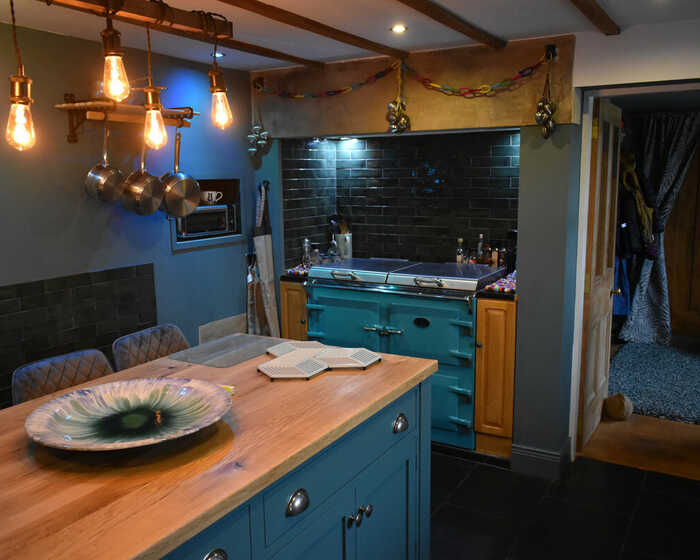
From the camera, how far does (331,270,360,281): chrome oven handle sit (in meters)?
4.35

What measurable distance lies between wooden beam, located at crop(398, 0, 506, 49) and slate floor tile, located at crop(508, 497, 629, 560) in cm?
246

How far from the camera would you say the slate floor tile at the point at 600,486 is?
3.51 m

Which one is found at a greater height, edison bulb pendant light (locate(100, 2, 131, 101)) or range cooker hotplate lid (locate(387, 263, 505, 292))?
edison bulb pendant light (locate(100, 2, 131, 101))

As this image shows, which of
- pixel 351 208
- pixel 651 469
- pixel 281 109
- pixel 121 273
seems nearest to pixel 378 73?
pixel 281 109

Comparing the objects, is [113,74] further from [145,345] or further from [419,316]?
[419,316]

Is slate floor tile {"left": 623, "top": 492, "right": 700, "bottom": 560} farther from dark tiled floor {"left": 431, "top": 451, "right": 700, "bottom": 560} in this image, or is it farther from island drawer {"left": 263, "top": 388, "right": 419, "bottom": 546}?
island drawer {"left": 263, "top": 388, "right": 419, "bottom": 546}

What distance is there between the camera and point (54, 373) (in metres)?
2.73

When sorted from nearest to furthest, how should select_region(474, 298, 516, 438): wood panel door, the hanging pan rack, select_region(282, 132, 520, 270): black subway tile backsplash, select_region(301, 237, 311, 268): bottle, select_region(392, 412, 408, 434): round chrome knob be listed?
select_region(392, 412, 408, 434): round chrome knob → the hanging pan rack → select_region(474, 298, 516, 438): wood panel door → select_region(282, 132, 520, 270): black subway tile backsplash → select_region(301, 237, 311, 268): bottle

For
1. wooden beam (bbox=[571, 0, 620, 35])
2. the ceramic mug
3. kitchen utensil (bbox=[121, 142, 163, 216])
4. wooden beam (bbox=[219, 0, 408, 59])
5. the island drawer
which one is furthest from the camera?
the ceramic mug

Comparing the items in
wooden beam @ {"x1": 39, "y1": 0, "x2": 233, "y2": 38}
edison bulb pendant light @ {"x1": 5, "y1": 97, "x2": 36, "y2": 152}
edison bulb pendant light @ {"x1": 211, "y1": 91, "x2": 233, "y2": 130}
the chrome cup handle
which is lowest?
the chrome cup handle

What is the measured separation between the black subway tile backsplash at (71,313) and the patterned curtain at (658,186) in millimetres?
4629

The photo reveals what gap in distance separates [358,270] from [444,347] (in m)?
0.78

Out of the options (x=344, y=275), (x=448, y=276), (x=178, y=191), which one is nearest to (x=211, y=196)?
(x=178, y=191)

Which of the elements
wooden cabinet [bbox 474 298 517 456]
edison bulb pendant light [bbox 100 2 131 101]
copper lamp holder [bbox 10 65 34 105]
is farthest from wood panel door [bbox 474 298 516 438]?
copper lamp holder [bbox 10 65 34 105]
